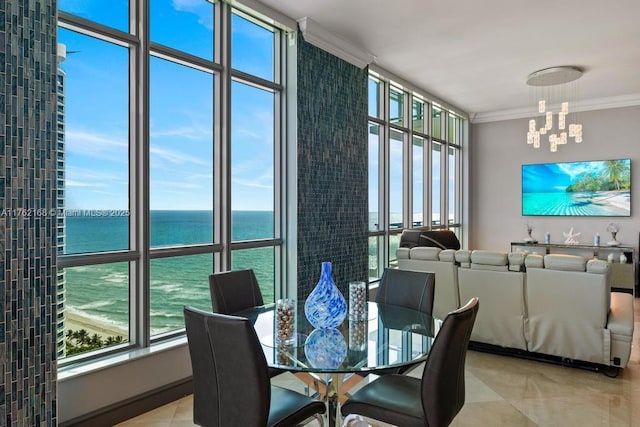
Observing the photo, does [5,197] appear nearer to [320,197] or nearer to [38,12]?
[38,12]

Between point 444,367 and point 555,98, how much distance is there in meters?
6.48

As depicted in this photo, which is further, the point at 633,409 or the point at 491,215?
the point at 491,215

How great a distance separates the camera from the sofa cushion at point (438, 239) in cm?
575

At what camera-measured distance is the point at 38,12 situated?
2.31 meters

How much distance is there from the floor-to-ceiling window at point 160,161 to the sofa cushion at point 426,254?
52.3 inches

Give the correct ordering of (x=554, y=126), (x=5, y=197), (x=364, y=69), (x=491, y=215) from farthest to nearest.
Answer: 1. (x=491, y=215)
2. (x=554, y=126)
3. (x=364, y=69)
4. (x=5, y=197)

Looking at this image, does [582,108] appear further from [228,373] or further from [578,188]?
[228,373]

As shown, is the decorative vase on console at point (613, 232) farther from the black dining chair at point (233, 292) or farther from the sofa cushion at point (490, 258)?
the black dining chair at point (233, 292)

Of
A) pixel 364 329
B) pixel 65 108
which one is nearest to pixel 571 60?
pixel 364 329

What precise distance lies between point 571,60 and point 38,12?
532cm

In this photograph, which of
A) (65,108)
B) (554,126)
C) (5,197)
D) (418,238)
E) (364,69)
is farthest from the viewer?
(554,126)

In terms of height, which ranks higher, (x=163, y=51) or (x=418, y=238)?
(x=163, y=51)

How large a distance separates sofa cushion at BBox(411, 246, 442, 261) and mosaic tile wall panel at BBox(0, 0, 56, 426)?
10.1 ft

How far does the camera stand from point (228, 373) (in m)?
1.76
